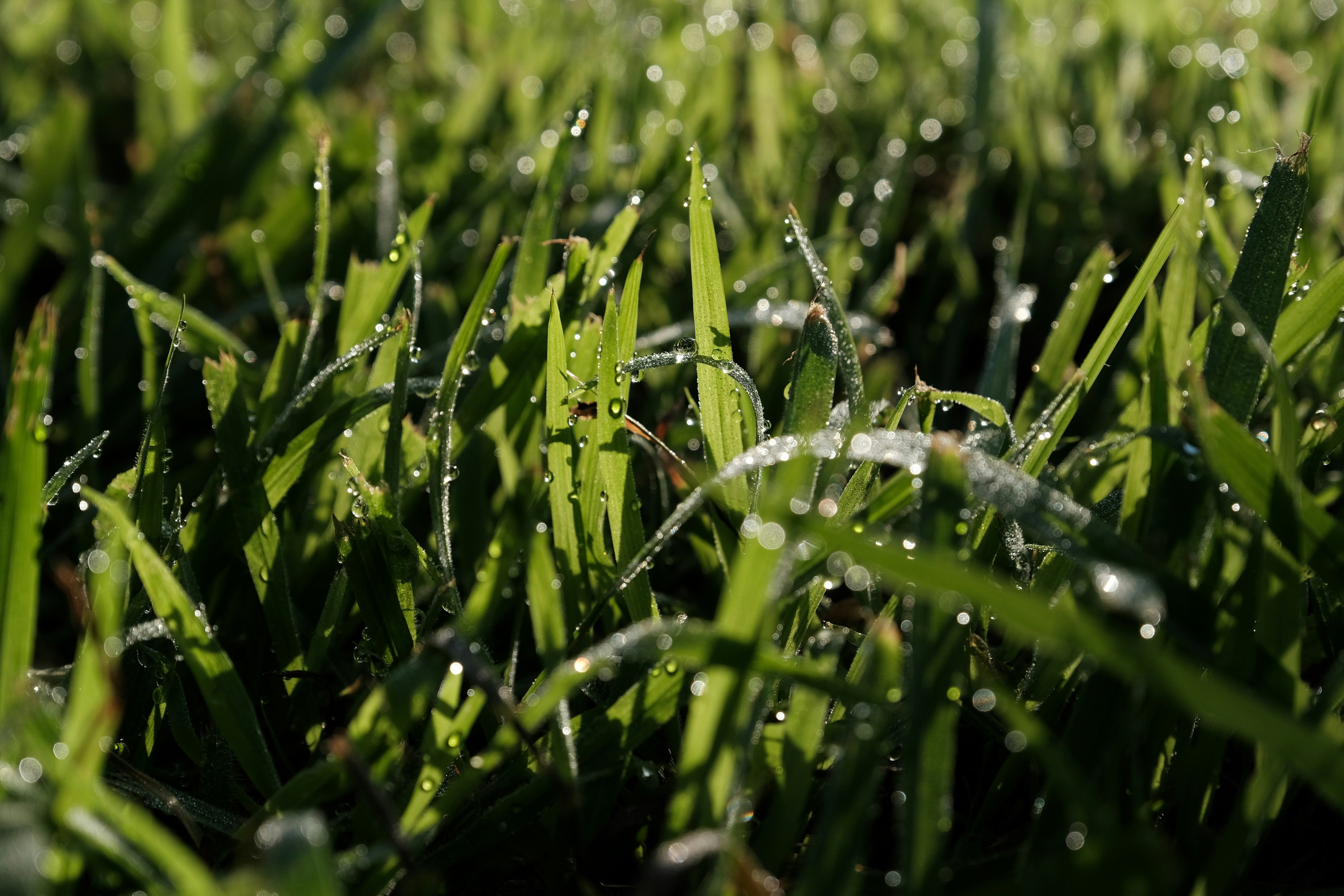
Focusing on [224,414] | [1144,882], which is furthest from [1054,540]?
[224,414]

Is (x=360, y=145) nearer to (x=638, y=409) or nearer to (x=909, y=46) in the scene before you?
(x=638, y=409)

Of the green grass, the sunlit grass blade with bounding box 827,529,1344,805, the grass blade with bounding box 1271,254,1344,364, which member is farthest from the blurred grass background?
the sunlit grass blade with bounding box 827,529,1344,805

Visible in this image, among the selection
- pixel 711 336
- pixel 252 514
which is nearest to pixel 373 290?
pixel 252 514

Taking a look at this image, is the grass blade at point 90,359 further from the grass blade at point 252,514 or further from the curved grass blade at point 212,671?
the curved grass blade at point 212,671

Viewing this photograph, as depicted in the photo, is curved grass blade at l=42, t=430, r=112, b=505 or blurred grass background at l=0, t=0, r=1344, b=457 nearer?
curved grass blade at l=42, t=430, r=112, b=505

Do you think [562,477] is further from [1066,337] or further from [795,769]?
[1066,337]

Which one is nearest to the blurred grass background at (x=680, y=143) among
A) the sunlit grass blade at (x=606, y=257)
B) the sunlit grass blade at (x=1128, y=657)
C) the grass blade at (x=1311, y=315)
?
the sunlit grass blade at (x=606, y=257)

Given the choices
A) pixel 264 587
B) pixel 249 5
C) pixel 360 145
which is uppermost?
pixel 249 5

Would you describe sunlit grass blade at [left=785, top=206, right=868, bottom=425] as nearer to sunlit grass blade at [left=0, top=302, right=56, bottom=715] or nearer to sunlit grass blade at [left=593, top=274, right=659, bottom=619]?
sunlit grass blade at [left=593, top=274, right=659, bottom=619]
